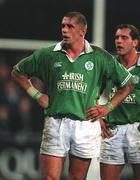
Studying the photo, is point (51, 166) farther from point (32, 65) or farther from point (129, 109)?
point (129, 109)

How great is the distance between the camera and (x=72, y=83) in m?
5.22

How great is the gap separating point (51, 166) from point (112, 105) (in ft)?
2.07

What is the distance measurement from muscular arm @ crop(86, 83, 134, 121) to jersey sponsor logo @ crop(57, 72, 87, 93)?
0.54 ft

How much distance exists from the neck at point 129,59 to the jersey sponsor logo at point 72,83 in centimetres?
71

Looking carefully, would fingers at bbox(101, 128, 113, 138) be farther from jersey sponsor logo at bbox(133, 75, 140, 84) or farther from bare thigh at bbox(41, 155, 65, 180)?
bare thigh at bbox(41, 155, 65, 180)

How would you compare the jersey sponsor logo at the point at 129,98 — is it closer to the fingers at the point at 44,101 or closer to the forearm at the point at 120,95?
the forearm at the point at 120,95

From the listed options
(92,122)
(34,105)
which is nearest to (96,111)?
(92,122)

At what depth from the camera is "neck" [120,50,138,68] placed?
19.3 ft

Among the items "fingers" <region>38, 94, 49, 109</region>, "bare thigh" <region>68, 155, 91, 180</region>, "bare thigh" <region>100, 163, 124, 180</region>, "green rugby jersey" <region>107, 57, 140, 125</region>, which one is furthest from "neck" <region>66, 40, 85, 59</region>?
"bare thigh" <region>100, 163, 124, 180</region>

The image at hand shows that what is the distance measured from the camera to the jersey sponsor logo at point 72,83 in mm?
5230

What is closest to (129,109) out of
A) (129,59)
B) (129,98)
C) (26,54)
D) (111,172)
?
(129,98)

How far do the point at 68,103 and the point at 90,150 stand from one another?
1.23 ft

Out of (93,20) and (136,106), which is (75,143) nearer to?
(136,106)

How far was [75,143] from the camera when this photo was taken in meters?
5.23
